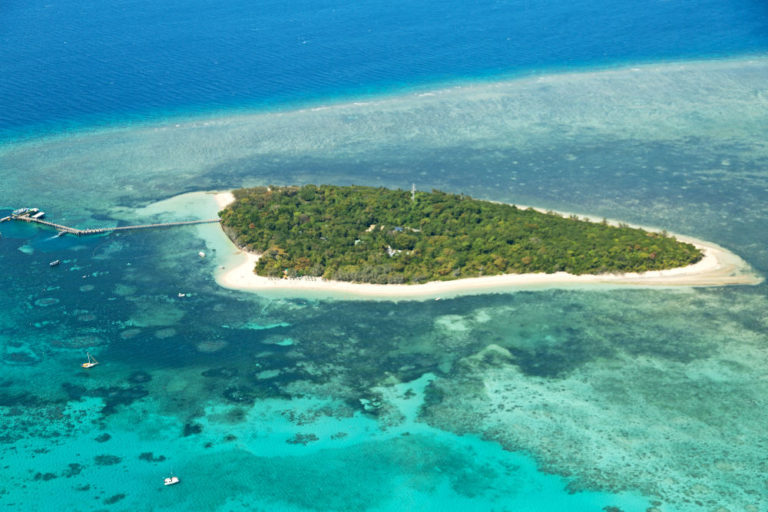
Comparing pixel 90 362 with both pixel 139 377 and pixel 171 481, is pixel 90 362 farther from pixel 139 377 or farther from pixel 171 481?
pixel 171 481

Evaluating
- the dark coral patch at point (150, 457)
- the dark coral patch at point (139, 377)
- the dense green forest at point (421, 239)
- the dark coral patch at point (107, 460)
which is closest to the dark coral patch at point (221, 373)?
the dark coral patch at point (139, 377)

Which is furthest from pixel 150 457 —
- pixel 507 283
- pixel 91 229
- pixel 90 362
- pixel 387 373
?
pixel 91 229

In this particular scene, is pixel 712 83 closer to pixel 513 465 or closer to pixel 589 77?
pixel 589 77

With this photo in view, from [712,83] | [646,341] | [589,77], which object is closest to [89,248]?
[646,341]

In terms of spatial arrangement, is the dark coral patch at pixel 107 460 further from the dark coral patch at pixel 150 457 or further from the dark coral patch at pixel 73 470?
the dark coral patch at pixel 150 457

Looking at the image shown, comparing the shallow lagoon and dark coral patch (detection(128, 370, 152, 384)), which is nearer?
the shallow lagoon

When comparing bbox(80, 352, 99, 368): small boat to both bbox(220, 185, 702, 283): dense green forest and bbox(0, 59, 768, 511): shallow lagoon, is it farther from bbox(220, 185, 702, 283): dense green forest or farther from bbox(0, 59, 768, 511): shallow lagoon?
bbox(220, 185, 702, 283): dense green forest

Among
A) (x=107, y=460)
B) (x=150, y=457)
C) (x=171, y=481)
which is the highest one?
(x=150, y=457)

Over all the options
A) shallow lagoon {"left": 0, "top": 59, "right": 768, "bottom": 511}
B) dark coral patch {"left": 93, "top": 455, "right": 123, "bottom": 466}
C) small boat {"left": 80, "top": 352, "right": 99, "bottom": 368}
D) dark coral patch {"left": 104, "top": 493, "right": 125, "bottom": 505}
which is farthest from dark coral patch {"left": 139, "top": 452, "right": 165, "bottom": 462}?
small boat {"left": 80, "top": 352, "right": 99, "bottom": 368}
